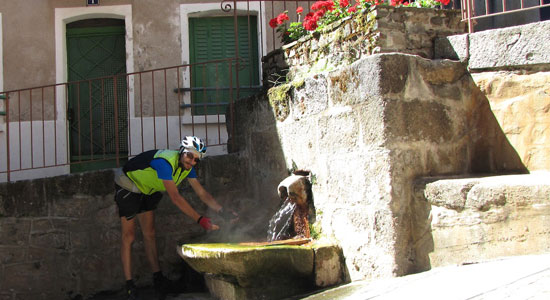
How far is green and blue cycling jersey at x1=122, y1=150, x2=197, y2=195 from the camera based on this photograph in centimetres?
492

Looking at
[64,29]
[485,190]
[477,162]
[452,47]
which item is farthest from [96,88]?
[485,190]

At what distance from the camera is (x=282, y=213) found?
487 centimetres

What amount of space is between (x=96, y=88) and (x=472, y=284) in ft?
22.0

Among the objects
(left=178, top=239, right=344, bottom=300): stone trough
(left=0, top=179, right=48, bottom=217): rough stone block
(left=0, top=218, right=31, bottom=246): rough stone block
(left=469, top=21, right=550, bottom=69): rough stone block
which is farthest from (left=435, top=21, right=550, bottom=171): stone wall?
(left=0, top=218, right=31, bottom=246): rough stone block

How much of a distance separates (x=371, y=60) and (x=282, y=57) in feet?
5.86

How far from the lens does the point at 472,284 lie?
2965mm

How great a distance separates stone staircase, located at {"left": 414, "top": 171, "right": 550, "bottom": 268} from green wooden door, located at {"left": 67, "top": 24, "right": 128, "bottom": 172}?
5570 mm

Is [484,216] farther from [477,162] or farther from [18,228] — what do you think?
[18,228]

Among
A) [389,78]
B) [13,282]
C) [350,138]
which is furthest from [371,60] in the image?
[13,282]

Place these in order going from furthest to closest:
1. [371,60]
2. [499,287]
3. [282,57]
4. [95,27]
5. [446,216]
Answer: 1. [95,27]
2. [282,57]
3. [371,60]
4. [446,216]
5. [499,287]

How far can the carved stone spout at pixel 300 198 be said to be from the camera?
4.73 meters

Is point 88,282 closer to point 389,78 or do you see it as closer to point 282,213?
point 282,213

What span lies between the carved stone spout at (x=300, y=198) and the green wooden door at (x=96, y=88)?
168 inches

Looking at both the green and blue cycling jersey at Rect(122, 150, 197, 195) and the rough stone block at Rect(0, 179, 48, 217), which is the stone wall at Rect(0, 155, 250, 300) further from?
the green and blue cycling jersey at Rect(122, 150, 197, 195)
